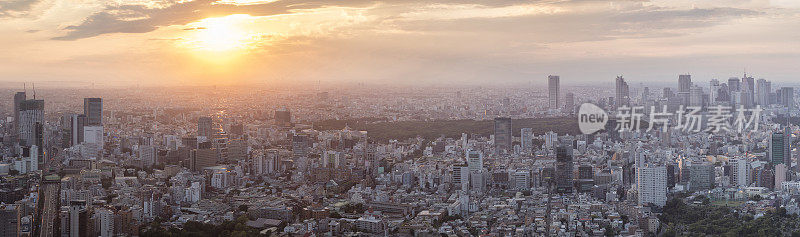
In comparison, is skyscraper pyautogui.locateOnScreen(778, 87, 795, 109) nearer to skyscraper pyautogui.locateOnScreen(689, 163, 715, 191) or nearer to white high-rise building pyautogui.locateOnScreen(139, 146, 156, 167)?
skyscraper pyautogui.locateOnScreen(689, 163, 715, 191)

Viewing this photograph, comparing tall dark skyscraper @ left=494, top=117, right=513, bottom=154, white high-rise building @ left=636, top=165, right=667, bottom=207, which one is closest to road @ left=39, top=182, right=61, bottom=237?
white high-rise building @ left=636, top=165, right=667, bottom=207

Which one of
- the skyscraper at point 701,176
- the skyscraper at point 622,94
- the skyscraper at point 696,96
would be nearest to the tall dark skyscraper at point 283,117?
the skyscraper at point 622,94

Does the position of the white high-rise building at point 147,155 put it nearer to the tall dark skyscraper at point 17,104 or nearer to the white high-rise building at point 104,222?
the tall dark skyscraper at point 17,104

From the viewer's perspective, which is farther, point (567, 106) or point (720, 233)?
point (567, 106)

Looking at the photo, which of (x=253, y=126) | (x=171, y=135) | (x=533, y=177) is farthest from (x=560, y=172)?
(x=171, y=135)

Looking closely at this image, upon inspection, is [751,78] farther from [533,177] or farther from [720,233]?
[720,233]

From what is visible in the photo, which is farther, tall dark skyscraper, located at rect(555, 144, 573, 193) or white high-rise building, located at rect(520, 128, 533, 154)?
white high-rise building, located at rect(520, 128, 533, 154)
